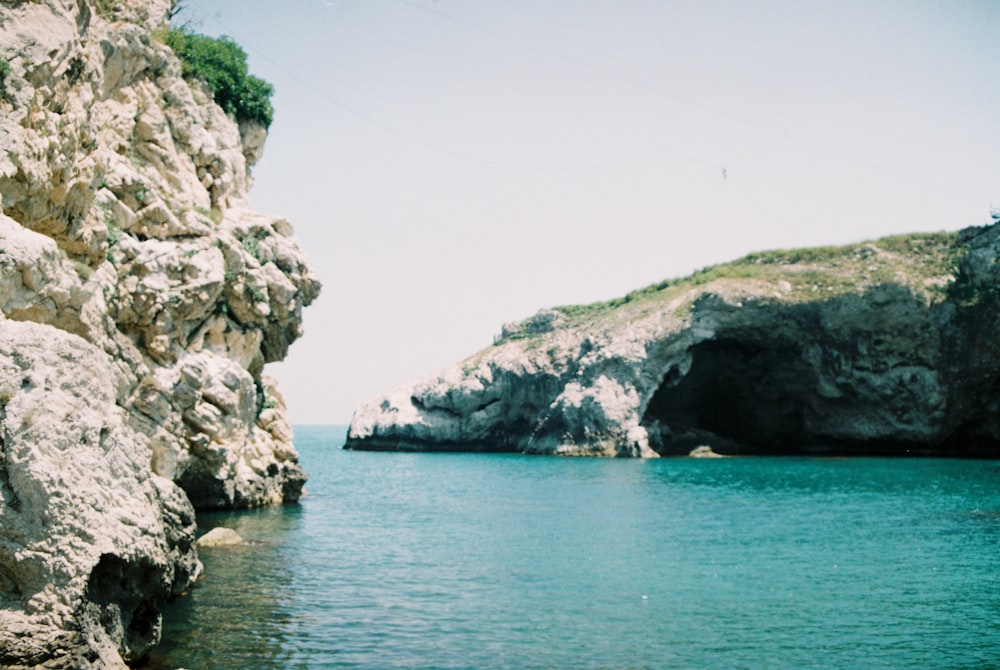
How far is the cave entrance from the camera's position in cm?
7444

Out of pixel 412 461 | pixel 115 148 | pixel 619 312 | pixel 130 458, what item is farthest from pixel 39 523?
pixel 619 312

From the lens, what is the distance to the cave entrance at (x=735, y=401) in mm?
74438

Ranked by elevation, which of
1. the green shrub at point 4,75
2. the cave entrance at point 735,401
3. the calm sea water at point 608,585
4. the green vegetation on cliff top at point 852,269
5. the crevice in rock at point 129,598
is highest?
the green vegetation on cliff top at point 852,269

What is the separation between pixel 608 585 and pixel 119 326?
1681 cm

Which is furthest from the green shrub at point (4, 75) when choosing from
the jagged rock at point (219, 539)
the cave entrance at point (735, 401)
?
the cave entrance at point (735, 401)

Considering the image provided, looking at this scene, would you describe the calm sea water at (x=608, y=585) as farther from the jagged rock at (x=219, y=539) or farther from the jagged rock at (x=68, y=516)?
the jagged rock at (x=68, y=516)

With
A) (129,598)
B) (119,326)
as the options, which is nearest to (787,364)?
(119,326)

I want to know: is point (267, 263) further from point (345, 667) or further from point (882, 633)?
point (882, 633)

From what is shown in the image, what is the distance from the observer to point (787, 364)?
73.6 meters

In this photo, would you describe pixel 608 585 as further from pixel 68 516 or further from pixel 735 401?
pixel 735 401

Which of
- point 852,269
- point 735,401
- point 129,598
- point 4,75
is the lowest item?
point 129,598

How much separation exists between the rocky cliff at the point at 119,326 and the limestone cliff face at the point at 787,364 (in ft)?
152

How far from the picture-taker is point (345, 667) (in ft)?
45.4

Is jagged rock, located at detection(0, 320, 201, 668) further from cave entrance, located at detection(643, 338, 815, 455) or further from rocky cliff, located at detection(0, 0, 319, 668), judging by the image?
cave entrance, located at detection(643, 338, 815, 455)
